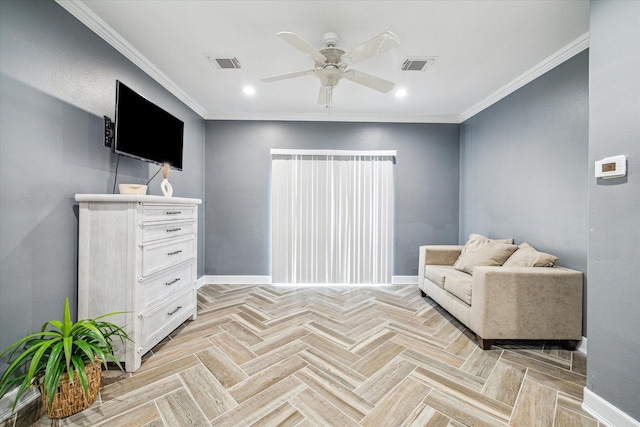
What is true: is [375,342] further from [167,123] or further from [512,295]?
[167,123]

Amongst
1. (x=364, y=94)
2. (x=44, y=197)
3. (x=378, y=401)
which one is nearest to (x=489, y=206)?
(x=364, y=94)

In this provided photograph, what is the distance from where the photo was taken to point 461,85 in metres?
2.98

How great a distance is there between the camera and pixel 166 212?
2.13 meters

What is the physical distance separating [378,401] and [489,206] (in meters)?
2.86

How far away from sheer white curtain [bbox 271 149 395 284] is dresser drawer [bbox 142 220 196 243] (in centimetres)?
153

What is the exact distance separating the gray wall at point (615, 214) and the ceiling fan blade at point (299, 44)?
1.66 m

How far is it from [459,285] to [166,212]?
109 inches

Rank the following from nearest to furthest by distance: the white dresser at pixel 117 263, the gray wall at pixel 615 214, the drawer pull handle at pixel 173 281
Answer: the gray wall at pixel 615 214 < the white dresser at pixel 117 263 < the drawer pull handle at pixel 173 281

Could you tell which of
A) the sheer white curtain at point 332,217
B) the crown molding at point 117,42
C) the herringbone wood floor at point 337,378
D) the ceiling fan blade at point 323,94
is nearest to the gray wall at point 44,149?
the crown molding at point 117,42

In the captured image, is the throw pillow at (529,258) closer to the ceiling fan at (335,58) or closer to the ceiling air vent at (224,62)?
the ceiling fan at (335,58)

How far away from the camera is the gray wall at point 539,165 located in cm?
221

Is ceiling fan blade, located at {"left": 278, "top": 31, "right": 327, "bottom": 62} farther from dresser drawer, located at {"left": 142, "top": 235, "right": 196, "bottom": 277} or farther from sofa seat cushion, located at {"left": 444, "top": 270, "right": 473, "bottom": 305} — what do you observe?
sofa seat cushion, located at {"left": 444, "top": 270, "right": 473, "bottom": 305}

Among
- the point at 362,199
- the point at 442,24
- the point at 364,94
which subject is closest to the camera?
the point at 442,24

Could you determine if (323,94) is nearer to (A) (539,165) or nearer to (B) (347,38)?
(B) (347,38)
